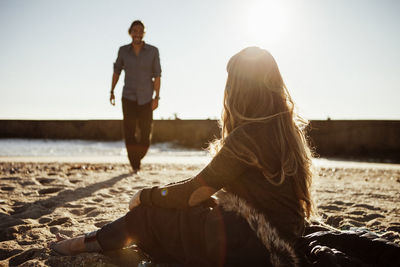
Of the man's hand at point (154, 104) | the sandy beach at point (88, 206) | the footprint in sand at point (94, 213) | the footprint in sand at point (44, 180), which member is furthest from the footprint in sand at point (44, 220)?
the man's hand at point (154, 104)

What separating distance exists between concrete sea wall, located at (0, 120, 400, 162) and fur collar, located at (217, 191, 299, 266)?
921 centimetres

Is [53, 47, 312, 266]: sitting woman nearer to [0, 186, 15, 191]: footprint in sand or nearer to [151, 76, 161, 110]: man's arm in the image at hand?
[0, 186, 15, 191]: footprint in sand

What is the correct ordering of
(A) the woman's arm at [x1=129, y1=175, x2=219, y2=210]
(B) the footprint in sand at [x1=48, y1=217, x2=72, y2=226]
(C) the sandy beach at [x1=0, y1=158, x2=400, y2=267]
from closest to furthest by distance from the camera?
(A) the woman's arm at [x1=129, y1=175, x2=219, y2=210] < (C) the sandy beach at [x1=0, y1=158, x2=400, y2=267] < (B) the footprint in sand at [x1=48, y1=217, x2=72, y2=226]

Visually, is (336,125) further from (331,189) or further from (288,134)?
(288,134)

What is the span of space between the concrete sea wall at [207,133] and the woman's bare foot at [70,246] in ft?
29.0

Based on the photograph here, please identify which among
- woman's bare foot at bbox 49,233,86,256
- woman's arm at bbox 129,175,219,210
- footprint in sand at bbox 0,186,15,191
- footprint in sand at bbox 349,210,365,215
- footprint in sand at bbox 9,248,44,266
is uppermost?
woman's arm at bbox 129,175,219,210

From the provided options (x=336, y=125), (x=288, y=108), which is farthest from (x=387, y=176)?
(x=336, y=125)

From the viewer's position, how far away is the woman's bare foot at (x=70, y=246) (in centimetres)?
191

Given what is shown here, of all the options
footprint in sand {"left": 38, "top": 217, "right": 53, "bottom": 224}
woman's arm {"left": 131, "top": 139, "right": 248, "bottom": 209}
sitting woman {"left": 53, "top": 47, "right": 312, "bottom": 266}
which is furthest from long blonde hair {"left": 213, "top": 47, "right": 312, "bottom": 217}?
footprint in sand {"left": 38, "top": 217, "right": 53, "bottom": 224}

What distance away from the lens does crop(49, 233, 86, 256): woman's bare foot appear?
1.91 metres

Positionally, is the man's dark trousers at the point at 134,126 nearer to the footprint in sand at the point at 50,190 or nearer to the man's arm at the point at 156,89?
the man's arm at the point at 156,89

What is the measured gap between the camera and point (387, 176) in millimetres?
5508

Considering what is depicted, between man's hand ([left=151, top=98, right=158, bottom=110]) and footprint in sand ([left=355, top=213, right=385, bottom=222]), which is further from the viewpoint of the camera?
man's hand ([left=151, top=98, right=158, bottom=110])

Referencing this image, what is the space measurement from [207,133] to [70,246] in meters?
11.1
